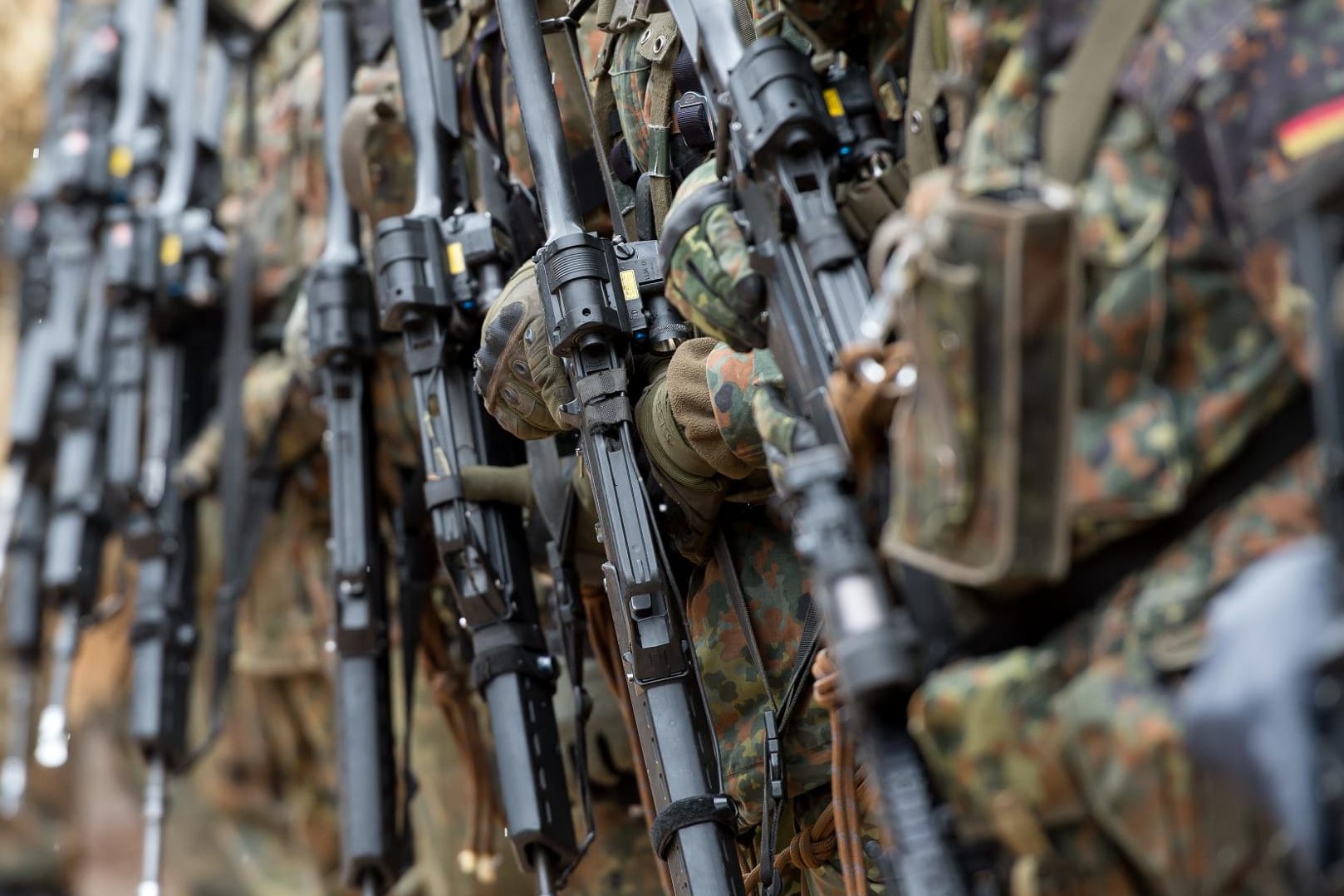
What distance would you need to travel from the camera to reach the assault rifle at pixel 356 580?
387 cm

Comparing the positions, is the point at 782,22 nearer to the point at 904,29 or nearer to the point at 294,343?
the point at 904,29

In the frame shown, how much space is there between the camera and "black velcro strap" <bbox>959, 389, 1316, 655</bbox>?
1527 mm

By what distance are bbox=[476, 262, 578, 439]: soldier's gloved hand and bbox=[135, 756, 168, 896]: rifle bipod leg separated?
2.43m

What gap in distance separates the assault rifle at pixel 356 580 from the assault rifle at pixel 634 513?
4.11ft

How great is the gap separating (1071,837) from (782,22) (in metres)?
1.20

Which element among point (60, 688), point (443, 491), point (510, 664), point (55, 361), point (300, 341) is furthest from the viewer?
point (55, 361)

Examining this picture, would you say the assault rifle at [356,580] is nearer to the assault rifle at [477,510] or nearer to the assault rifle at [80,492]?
the assault rifle at [477,510]

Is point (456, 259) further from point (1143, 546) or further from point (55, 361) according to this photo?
point (55, 361)

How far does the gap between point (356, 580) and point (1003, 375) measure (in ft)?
8.74

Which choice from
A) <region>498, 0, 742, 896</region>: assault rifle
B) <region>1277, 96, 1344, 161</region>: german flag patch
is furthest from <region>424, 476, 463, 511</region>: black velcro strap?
<region>1277, 96, 1344, 161</region>: german flag patch

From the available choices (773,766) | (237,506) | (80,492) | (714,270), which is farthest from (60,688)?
(714,270)

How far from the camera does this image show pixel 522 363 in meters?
2.89

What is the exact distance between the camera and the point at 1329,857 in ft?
4.33

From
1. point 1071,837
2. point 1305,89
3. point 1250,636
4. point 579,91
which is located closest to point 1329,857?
point 1250,636
